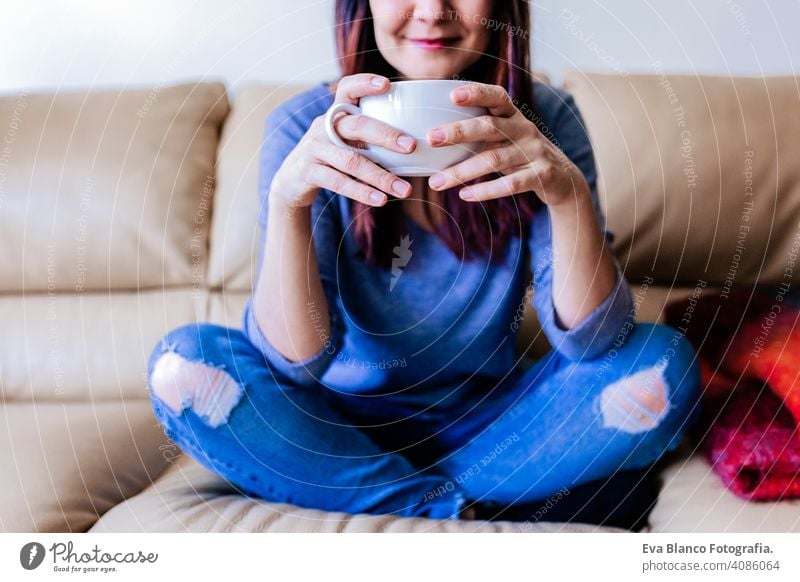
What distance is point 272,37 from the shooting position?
52 cm

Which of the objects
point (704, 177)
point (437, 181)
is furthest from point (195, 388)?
point (704, 177)

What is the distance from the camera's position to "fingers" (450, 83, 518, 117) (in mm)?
327

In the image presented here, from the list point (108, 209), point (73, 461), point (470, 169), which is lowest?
point (73, 461)

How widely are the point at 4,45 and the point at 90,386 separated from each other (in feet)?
0.82

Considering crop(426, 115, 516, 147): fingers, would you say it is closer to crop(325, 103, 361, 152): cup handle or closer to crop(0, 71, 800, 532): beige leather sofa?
crop(325, 103, 361, 152): cup handle

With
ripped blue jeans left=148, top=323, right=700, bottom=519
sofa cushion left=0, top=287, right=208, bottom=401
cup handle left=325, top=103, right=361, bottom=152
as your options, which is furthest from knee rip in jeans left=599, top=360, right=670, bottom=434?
sofa cushion left=0, top=287, right=208, bottom=401

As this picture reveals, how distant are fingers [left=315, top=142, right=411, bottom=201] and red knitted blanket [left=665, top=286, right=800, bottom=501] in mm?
259

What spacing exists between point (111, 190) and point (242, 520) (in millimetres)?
332

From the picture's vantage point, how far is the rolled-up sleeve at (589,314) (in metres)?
0.43

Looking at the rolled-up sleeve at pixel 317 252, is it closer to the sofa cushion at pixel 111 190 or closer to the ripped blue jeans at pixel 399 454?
the ripped blue jeans at pixel 399 454

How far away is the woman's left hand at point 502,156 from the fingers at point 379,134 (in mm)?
11

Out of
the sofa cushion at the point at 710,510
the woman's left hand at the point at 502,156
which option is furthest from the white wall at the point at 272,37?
the sofa cushion at the point at 710,510

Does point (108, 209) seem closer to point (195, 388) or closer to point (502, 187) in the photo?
point (195, 388)
